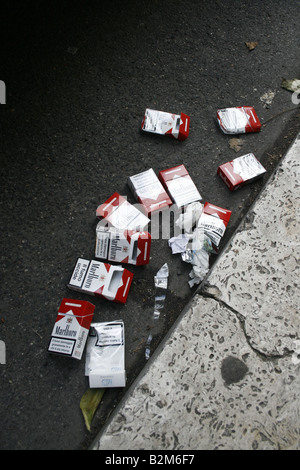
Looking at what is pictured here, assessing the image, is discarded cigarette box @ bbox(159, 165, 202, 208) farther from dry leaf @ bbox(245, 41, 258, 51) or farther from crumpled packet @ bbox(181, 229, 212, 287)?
dry leaf @ bbox(245, 41, 258, 51)

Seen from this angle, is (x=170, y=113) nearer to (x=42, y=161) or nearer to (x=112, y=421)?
(x=42, y=161)

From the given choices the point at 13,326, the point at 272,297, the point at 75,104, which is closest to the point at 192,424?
the point at 272,297

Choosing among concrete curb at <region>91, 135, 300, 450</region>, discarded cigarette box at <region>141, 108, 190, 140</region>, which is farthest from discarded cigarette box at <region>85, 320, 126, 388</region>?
discarded cigarette box at <region>141, 108, 190, 140</region>

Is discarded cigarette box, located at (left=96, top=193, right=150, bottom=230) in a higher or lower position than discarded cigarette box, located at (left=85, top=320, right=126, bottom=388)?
higher

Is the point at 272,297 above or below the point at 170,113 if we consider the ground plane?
below

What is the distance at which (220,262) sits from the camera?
6.63 feet

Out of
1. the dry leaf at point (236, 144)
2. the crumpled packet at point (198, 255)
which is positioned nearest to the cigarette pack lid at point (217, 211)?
the crumpled packet at point (198, 255)

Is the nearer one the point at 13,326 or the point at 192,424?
the point at 192,424

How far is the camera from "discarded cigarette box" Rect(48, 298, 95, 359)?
1.83 m

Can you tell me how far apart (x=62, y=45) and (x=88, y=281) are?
5.66ft

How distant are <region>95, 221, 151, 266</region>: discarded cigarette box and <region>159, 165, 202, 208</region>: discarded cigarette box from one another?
35 centimetres

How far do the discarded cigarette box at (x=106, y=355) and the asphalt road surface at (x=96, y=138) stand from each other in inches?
2.8

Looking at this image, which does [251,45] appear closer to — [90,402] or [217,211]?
[217,211]
